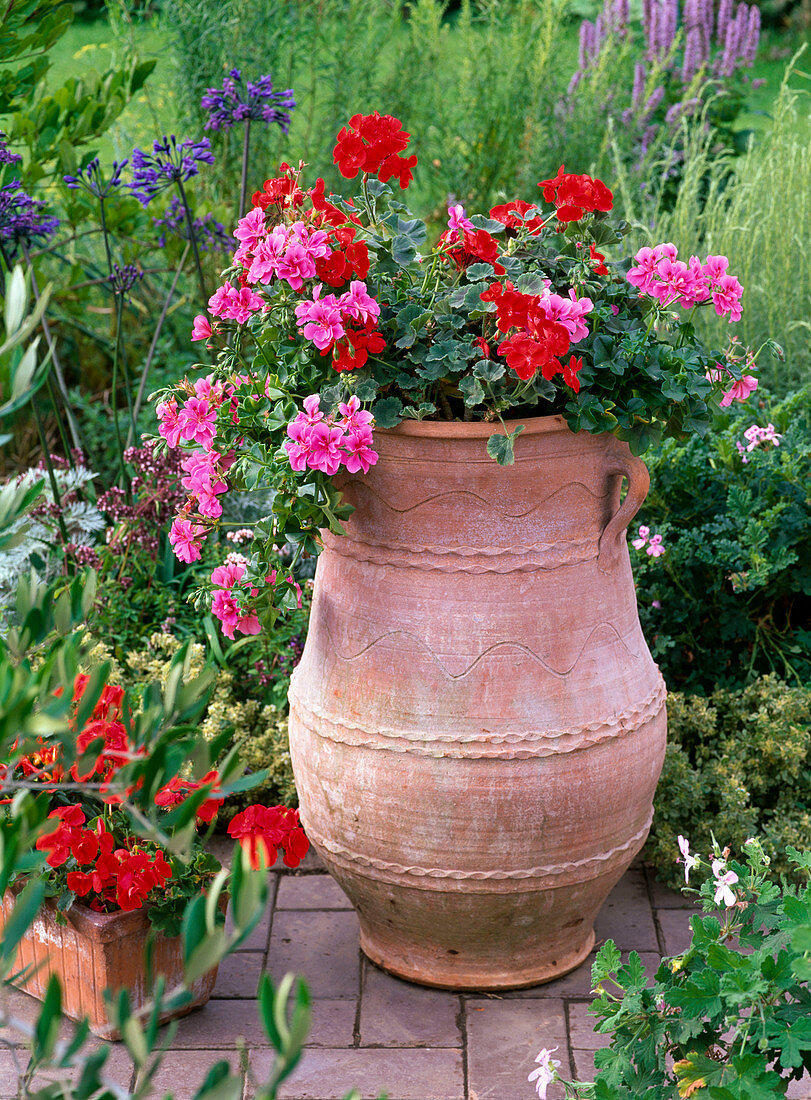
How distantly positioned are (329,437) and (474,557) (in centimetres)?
35

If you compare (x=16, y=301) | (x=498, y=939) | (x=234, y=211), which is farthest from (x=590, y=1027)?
(x=234, y=211)

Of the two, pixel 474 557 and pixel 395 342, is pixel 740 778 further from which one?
pixel 395 342

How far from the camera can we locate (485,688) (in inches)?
81.5

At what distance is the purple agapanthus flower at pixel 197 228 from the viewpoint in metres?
3.58

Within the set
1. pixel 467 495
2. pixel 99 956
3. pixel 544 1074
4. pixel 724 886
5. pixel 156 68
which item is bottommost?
pixel 99 956

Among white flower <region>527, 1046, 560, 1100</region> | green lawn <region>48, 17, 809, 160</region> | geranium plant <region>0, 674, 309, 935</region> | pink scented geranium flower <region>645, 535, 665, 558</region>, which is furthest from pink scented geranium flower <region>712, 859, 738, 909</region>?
green lawn <region>48, 17, 809, 160</region>

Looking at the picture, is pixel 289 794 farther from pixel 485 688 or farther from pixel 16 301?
pixel 16 301

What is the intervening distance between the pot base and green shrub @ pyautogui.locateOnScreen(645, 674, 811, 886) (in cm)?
44

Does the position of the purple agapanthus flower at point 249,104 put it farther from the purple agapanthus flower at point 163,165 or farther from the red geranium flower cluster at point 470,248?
the red geranium flower cluster at point 470,248

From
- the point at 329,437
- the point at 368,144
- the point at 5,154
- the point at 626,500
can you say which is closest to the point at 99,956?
the point at 329,437

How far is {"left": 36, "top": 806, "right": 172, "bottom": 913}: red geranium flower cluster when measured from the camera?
6.57 feet

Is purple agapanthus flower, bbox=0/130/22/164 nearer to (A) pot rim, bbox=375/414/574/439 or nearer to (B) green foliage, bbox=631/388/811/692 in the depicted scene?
(A) pot rim, bbox=375/414/574/439

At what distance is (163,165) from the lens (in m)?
3.18

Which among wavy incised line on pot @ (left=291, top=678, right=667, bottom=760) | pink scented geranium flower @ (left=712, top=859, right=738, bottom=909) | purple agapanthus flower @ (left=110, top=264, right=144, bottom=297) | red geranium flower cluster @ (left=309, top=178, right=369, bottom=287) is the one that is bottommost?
wavy incised line on pot @ (left=291, top=678, right=667, bottom=760)
